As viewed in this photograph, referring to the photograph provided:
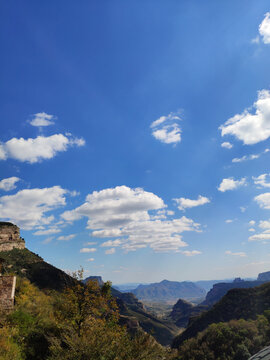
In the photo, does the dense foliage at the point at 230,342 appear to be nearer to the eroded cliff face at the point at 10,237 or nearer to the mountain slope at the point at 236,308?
the mountain slope at the point at 236,308

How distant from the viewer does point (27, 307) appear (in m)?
23.5

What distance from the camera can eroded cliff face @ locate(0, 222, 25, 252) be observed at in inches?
3915

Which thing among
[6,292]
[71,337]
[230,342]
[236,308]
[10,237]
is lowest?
[236,308]

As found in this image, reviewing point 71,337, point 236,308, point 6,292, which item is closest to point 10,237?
point 6,292

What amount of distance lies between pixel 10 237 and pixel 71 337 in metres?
105

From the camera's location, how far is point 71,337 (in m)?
17.1

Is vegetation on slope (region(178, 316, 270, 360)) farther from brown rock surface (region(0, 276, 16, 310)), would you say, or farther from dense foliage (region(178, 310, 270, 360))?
brown rock surface (region(0, 276, 16, 310))

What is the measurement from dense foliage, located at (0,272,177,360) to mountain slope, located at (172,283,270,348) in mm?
106719

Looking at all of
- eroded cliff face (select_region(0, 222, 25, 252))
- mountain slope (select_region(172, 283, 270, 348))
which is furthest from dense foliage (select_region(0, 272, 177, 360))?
mountain slope (select_region(172, 283, 270, 348))

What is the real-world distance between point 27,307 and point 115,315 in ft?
31.3

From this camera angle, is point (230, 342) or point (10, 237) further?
point (10, 237)

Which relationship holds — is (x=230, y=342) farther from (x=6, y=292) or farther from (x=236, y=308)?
(x=6, y=292)

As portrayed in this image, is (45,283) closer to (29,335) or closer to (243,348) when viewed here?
(243,348)

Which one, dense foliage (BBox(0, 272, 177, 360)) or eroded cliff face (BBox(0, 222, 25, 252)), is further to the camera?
eroded cliff face (BBox(0, 222, 25, 252))
